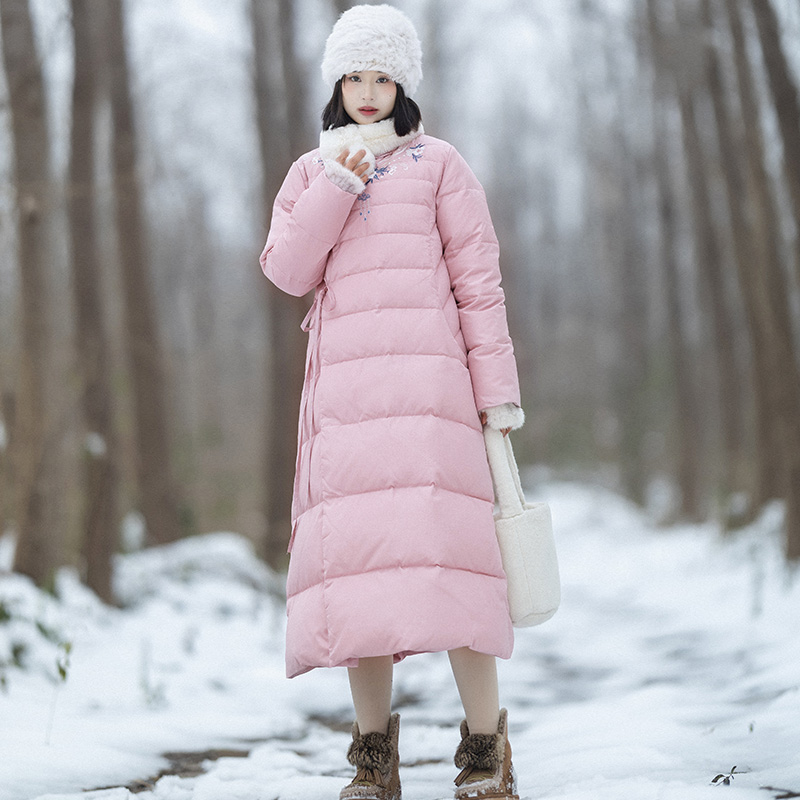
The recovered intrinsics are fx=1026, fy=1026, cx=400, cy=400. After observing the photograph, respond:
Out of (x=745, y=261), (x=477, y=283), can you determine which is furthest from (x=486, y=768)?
(x=745, y=261)

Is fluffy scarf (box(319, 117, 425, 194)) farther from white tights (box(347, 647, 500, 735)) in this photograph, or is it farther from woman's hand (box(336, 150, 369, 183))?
white tights (box(347, 647, 500, 735))

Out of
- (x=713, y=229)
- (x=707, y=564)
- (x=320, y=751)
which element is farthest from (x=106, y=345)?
(x=713, y=229)

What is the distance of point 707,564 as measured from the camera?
9180mm

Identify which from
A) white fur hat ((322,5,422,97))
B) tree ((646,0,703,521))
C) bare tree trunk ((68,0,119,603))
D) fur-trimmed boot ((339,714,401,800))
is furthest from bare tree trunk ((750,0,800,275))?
tree ((646,0,703,521))

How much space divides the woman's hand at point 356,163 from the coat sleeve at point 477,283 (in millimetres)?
244

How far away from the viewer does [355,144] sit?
9.30 feet

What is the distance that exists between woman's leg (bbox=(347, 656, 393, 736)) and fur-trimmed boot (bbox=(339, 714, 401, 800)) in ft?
0.10

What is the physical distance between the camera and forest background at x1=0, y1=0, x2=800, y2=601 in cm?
625

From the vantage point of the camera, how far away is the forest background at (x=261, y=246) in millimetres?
6246

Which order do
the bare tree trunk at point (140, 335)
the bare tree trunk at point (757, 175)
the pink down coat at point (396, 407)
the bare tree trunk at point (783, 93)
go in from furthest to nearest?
the bare tree trunk at point (140, 335), the bare tree trunk at point (757, 175), the bare tree trunk at point (783, 93), the pink down coat at point (396, 407)

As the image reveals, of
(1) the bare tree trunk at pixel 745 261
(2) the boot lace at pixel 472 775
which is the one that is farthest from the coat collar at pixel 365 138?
(1) the bare tree trunk at pixel 745 261

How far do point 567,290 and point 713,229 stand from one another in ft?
77.6

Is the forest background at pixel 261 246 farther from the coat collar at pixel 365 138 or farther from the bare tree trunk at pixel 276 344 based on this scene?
the coat collar at pixel 365 138

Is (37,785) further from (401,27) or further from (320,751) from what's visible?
(401,27)
